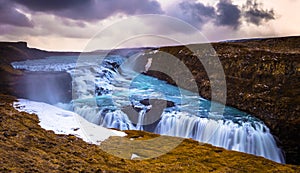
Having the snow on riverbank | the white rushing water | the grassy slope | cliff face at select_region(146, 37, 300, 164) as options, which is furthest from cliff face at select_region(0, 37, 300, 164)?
the grassy slope

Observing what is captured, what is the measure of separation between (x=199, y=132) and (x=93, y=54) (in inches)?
1664

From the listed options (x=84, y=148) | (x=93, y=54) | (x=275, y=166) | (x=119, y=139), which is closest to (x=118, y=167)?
(x=84, y=148)

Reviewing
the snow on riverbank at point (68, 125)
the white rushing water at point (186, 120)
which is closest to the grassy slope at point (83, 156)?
the snow on riverbank at point (68, 125)

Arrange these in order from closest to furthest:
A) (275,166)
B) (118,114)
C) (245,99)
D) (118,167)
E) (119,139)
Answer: (118,167) → (275,166) → (119,139) → (118,114) → (245,99)

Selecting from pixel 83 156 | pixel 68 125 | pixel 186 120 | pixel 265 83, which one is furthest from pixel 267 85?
pixel 83 156

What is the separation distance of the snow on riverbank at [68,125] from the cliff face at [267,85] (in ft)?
36.6

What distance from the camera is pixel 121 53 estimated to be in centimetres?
5903

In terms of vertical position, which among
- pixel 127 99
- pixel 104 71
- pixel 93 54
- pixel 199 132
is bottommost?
pixel 199 132

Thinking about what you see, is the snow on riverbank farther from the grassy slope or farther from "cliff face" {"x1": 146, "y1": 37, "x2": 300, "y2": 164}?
"cliff face" {"x1": 146, "y1": 37, "x2": 300, "y2": 164}

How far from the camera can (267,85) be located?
2153 cm

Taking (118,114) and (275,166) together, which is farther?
(118,114)

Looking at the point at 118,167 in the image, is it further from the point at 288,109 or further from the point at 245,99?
the point at 245,99

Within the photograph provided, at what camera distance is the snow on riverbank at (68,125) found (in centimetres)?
1084

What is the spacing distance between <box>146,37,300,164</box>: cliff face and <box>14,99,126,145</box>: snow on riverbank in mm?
11162
